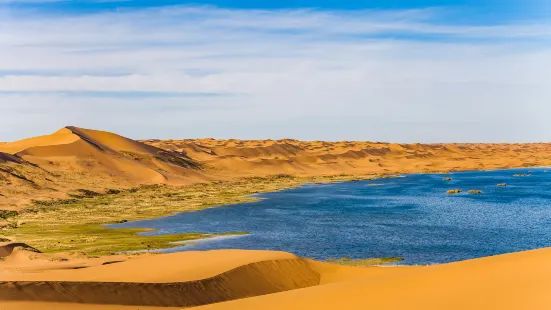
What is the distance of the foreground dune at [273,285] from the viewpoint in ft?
44.1

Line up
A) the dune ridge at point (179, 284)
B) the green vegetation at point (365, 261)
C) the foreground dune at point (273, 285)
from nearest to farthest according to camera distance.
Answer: the foreground dune at point (273, 285)
the dune ridge at point (179, 284)
the green vegetation at point (365, 261)

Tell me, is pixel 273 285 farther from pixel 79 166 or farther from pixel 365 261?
pixel 79 166

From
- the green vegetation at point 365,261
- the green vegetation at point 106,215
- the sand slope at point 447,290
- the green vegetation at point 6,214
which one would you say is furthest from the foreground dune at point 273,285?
the green vegetation at point 6,214

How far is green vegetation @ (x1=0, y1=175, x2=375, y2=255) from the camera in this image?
4088cm

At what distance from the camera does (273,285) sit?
2586cm

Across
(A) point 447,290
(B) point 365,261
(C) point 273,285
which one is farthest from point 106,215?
(A) point 447,290

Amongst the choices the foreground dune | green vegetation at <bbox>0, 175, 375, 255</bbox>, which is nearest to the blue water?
green vegetation at <bbox>0, 175, 375, 255</bbox>

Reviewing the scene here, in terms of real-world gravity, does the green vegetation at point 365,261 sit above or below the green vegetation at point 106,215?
below

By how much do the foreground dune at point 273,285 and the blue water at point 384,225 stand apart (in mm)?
11257

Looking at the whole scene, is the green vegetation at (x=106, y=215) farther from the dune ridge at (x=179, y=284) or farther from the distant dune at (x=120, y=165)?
the dune ridge at (x=179, y=284)

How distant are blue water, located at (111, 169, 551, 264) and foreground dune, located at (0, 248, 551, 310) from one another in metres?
11.3

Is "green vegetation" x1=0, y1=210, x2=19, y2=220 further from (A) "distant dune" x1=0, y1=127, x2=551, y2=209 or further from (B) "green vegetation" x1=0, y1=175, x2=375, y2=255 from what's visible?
(A) "distant dune" x1=0, y1=127, x2=551, y2=209

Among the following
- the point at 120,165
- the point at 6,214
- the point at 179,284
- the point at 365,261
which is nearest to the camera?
the point at 179,284

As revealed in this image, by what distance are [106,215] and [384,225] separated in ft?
→ 93.7
